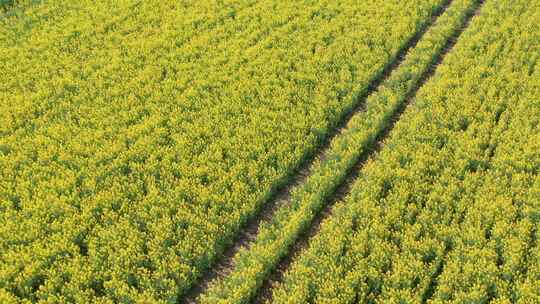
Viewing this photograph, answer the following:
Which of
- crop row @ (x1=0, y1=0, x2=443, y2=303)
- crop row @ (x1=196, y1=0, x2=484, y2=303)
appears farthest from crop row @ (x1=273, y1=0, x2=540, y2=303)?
crop row @ (x1=0, y1=0, x2=443, y2=303)

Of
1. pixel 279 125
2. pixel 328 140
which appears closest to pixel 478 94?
pixel 328 140

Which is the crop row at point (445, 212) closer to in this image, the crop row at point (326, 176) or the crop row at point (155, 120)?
the crop row at point (326, 176)

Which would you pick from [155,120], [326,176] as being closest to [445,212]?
[326,176]

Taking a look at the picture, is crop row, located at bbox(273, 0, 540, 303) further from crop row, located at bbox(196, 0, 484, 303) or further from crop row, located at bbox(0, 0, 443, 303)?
crop row, located at bbox(0, 0, 443, 303)

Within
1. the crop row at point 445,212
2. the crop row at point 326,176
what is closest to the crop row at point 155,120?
the crop row at point 326,176

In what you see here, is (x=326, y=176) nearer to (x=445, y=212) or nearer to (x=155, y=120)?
(x=445, y=212)

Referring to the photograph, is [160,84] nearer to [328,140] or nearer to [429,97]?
[328,140]

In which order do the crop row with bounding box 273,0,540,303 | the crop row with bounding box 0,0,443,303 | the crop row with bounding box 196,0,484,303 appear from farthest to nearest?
the crop row with bounding box 0,0,443,303, the crop row with bounding box 196,0,484,303, the crop row with bounding box 273,0,540,303
